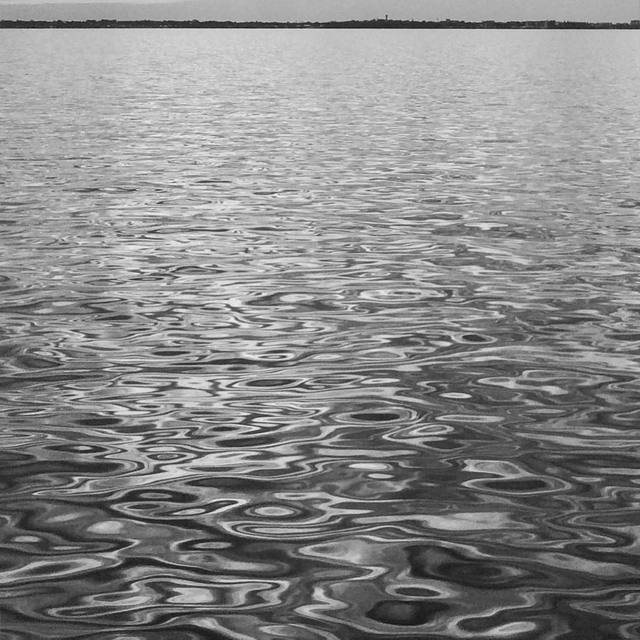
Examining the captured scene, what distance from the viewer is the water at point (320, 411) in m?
7.66

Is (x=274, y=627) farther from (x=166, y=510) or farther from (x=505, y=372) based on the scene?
(x=505, y=372)

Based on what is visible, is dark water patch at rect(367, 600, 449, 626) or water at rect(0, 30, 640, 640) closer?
dark water patch at rect(367, 600, 449, 626)

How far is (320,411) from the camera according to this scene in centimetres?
1134

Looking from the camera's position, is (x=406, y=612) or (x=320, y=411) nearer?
(x=406, y=612)

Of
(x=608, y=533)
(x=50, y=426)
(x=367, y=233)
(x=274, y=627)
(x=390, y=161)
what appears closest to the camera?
(x=274, y=627)

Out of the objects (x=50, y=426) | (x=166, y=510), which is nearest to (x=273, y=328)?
(x=50, y=426)

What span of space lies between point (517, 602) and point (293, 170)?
Answer: 988 inches

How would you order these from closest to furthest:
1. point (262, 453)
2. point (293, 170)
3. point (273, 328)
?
point (262, 453) → point (273, 328) → point (293, 170)

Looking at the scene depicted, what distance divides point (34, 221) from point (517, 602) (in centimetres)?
1657

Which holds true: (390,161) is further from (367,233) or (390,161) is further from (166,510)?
(166,510)

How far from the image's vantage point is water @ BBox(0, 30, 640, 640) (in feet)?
25.1

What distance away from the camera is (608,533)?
28.5 feet

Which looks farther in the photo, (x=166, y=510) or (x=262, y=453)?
(x=262, y=453)

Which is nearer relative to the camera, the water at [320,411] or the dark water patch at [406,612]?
the dark water patch at [406,612]
